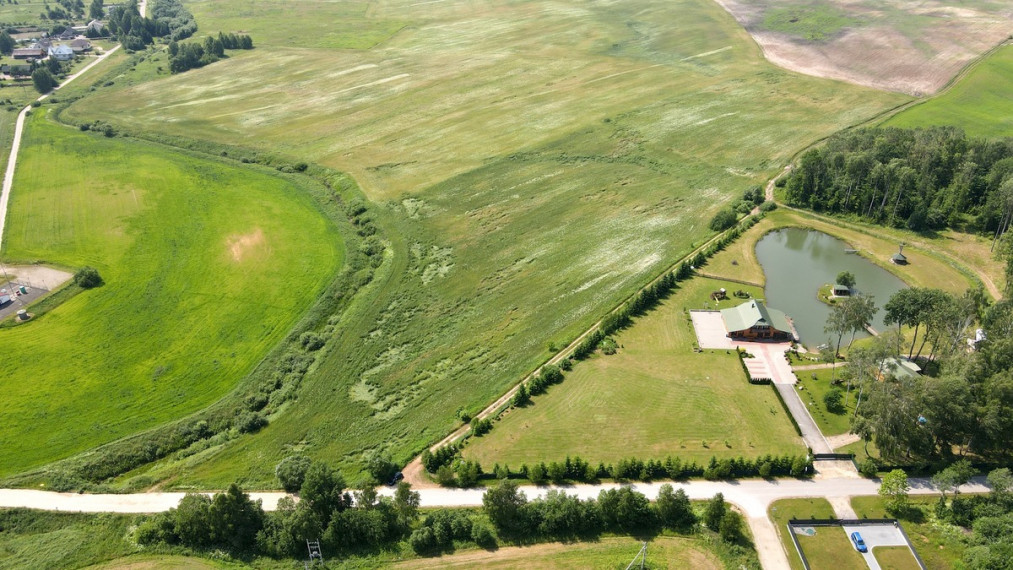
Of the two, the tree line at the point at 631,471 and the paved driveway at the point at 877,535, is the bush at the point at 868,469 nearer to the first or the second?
the tree line at the point at 631,471

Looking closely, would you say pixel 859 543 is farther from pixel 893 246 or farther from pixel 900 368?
pixel 893 246

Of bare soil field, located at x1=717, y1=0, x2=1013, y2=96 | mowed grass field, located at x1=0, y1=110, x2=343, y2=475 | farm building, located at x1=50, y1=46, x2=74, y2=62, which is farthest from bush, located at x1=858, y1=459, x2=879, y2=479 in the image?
farm building, located at x1=50, y1=46, x2=74, y2=62

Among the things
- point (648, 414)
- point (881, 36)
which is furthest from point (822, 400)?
point (881, 36)

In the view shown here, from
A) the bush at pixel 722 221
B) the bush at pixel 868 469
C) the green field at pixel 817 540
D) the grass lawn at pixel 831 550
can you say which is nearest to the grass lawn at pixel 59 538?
the green field at pixel 817 540

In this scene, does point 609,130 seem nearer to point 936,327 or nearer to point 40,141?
point 936,327

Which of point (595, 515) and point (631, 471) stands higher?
point (631, 471)

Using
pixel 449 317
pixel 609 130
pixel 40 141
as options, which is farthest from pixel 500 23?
pixel 449 317

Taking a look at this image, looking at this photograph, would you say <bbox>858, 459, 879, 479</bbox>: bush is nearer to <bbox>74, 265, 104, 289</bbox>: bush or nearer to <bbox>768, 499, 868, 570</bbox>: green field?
<bbox>768, 499, 868, 570</bbox>: green field
